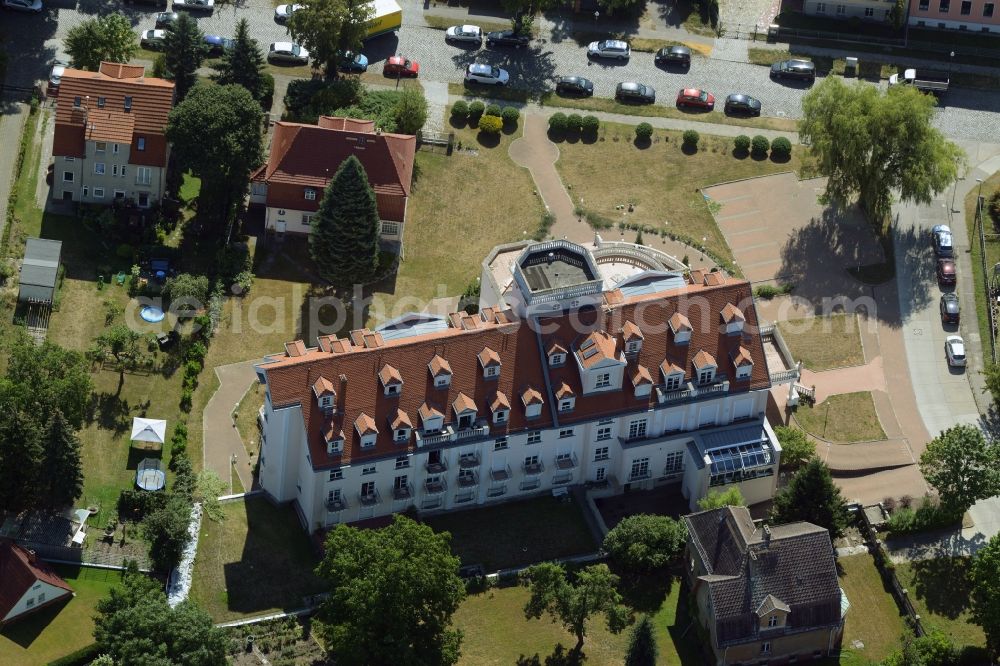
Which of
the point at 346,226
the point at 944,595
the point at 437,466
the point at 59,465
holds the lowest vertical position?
the point at 944,595

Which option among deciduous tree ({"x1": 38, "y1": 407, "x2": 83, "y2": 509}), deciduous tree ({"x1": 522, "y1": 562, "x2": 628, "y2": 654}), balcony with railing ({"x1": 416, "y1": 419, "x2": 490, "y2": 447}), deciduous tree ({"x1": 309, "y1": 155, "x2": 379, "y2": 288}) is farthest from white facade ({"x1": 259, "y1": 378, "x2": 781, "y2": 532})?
deciduous tree ({"x1": 309, "y1": 155, "x2": 379, "y2": 288})

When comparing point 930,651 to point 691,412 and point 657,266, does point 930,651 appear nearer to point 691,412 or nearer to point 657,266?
point 691,412

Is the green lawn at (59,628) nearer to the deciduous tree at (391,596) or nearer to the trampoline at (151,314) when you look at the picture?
the deciduous tree at (391,596)

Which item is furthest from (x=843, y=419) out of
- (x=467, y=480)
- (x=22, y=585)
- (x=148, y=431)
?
(x=22, y=585)

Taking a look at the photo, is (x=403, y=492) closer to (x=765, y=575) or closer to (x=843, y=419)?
(x=765, y=575)

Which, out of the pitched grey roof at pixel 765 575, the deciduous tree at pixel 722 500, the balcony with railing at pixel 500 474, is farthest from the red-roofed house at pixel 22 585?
the deciduous tree at pixel 722 500

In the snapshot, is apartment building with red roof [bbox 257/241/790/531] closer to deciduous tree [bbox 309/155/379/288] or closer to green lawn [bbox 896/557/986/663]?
green lawn [bbox 896/557/986/663]
